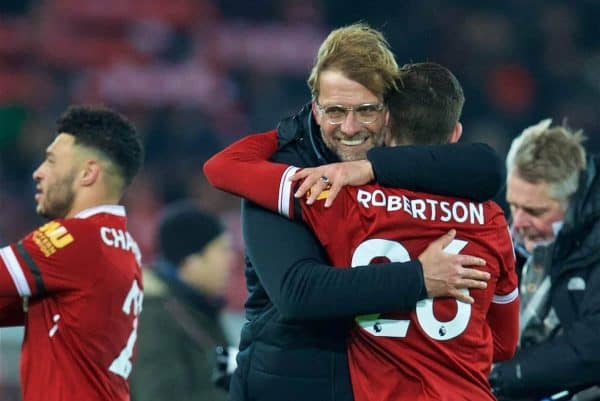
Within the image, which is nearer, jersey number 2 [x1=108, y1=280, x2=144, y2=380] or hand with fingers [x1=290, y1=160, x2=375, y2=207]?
hand with fingers [x1=290, y1=160, x2=375, y2=207]

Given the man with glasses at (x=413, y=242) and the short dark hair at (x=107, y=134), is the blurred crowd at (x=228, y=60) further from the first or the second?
the man with glasses at (x=413, y=242)

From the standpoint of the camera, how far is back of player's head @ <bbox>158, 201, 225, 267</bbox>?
18.9 ft

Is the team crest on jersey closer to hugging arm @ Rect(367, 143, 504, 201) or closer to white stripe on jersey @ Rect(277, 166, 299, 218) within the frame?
white stripe on jersey @ Rect(277, 166, 299, 218)

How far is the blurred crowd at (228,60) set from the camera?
33.7 ft

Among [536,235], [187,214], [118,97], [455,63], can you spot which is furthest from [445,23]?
[536,235]

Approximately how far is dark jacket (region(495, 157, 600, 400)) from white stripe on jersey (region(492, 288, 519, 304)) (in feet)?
2.23

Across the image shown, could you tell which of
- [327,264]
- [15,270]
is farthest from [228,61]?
[327,264]

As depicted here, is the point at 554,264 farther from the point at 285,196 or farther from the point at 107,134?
the point at 107,134

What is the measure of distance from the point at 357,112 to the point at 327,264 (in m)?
0.41

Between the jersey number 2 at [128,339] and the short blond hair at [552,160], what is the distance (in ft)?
4.74

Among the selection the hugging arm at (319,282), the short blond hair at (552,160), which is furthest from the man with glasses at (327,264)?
the short blond hair at (552,160)

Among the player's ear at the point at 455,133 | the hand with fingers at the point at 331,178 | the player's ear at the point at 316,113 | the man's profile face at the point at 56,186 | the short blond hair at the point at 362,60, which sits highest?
the short blond hair at the point at 362,60

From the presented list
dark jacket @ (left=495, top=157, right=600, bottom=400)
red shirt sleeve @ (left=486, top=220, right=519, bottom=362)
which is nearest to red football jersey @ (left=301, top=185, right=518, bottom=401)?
red shirt sleeve @ (left=486, top=220, right=519, bottom=362)

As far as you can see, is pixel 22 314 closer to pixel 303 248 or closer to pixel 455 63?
pixel 303 248
